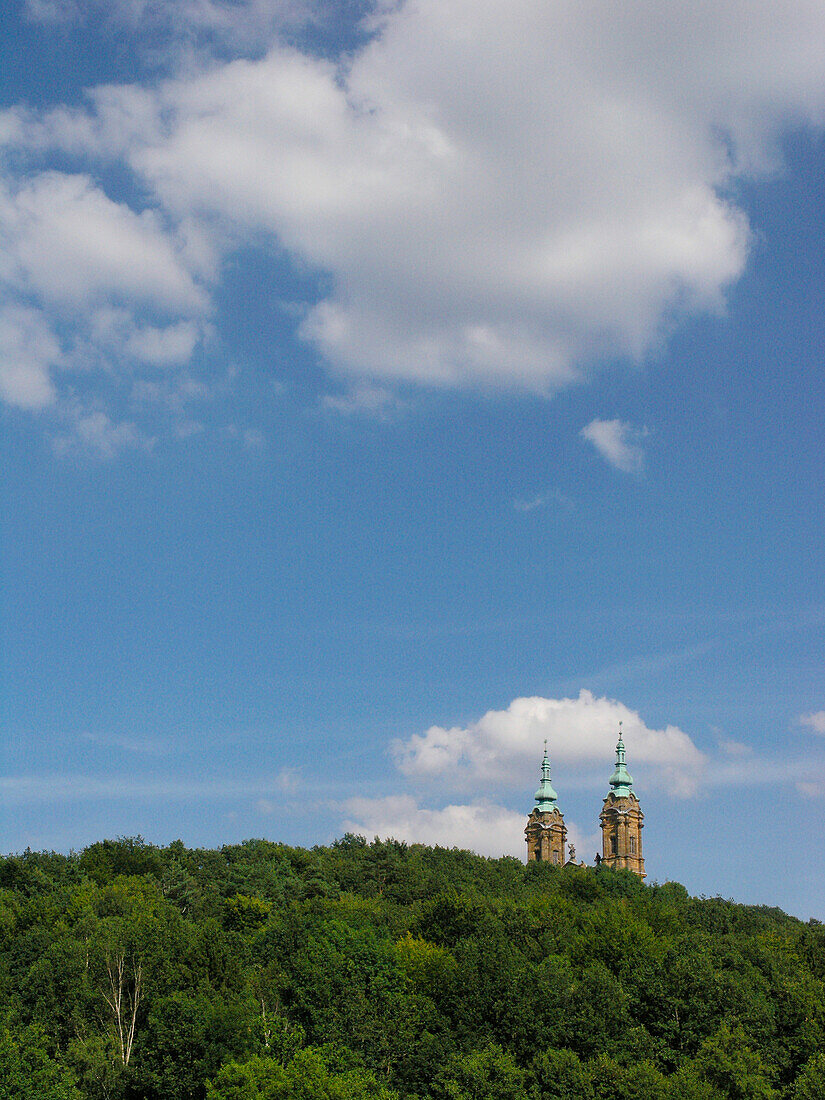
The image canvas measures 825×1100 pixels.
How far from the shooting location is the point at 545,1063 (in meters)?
57.8

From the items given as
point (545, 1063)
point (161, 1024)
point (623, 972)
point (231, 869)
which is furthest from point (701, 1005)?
point (231, 869)

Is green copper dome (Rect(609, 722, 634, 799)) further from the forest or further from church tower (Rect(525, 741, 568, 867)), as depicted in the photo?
the forest

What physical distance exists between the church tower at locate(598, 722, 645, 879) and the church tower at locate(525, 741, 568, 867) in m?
6.91

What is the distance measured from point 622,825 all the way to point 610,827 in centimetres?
257

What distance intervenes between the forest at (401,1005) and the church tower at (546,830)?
8719cm

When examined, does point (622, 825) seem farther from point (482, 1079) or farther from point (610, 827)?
point (482, 1079)

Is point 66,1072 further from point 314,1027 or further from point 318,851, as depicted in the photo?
point 318,851

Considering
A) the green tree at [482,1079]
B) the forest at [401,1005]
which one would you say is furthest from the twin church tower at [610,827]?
the green tree at [482,1079]

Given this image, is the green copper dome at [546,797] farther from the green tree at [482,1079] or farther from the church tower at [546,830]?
the green tree at [482,1079]

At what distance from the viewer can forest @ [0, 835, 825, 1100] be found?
5753 centimetres

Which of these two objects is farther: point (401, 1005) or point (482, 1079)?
point (401, 1005)

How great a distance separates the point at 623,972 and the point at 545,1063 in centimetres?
1177

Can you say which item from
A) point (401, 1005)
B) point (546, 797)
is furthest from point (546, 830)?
point (401, 1005)

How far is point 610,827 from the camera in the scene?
17250 centimetres
